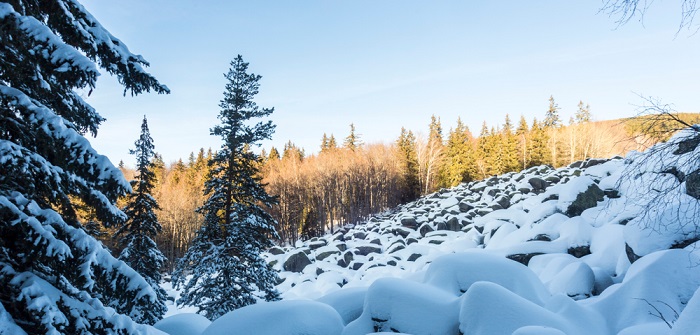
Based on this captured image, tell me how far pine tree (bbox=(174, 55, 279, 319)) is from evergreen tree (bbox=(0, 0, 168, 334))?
849cm

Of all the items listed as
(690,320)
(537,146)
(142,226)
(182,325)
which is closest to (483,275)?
(690,320)

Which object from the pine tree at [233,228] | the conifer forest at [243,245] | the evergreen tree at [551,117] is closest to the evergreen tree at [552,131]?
the evergreen tree at [551,117]

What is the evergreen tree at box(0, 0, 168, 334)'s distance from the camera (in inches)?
110

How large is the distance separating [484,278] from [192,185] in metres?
51.8

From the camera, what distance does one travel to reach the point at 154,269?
44.4 ft

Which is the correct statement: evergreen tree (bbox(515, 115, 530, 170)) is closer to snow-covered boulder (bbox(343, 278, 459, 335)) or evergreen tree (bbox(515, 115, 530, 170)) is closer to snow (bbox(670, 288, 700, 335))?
snow-covered boulder (bbox(343, 278, 459, 335))

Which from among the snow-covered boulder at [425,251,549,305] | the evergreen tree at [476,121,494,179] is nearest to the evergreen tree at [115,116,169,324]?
the snow-covered boulder at [425,251,549,305]

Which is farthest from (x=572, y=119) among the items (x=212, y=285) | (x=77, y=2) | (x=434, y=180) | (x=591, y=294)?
(x=77, y=2)

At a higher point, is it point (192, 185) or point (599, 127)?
point (599, 127)

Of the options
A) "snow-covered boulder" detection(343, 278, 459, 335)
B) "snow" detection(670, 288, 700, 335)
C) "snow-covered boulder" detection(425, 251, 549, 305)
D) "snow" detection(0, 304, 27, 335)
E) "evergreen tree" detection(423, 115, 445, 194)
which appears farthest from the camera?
"evergreen tree" detection(423, 115, 445, 194)

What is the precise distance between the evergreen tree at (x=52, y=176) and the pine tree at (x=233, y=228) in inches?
334

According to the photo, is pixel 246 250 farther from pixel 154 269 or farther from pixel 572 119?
pixel 572 119

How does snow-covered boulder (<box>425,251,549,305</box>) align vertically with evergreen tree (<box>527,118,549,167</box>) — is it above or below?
below

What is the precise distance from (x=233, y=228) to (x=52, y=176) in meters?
9.28
